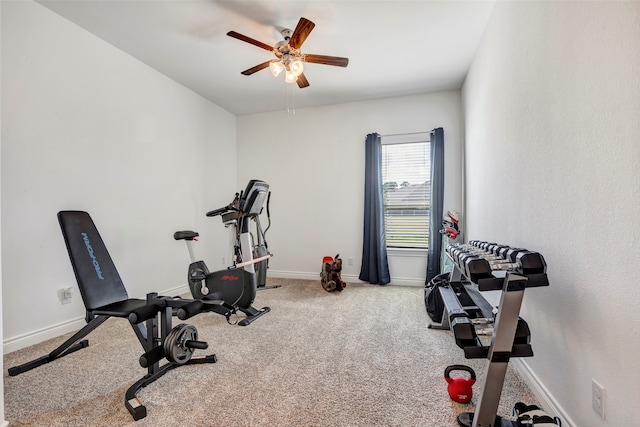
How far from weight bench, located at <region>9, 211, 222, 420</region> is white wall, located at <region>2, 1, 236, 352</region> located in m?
0.49

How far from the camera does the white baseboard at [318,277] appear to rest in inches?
161

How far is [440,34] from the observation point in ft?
8.93

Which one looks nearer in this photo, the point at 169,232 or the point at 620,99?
the point at 620,99

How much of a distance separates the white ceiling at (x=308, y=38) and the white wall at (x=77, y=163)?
11.1 inches

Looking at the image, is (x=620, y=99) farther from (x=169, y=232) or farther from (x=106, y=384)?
(x=169, y=232)

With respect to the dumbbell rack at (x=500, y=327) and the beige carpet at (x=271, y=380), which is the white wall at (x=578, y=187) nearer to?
the dumbbell rack at (x=500, y=327)

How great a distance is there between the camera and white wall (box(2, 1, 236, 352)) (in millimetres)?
2191

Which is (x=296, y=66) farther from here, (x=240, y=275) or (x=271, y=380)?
(x=271, y=380)

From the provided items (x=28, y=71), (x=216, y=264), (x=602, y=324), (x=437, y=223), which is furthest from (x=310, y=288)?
(x=28, y=71)

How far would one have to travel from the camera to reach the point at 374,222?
414 centimetres

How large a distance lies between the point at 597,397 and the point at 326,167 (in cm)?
379

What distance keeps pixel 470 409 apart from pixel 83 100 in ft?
12.3

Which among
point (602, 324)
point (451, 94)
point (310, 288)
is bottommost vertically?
point (310, 288)

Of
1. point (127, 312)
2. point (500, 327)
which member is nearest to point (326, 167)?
point (127, 312)
